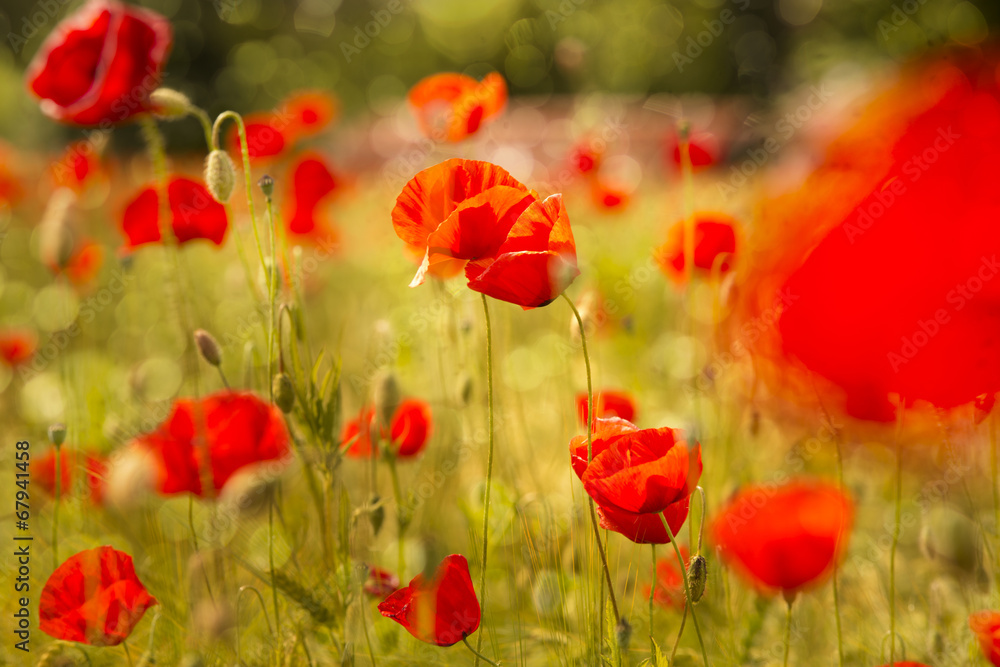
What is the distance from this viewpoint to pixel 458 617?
75cm

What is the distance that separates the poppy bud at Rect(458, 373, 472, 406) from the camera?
3.82 ft

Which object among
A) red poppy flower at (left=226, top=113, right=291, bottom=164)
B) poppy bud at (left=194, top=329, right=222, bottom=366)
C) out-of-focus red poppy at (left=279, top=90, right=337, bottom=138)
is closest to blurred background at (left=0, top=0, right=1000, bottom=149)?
out-of-focus red poppy at (left=279, top=90, right=337, bottom=138)

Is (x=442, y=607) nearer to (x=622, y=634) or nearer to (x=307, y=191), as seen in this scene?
(x=622, y=634)

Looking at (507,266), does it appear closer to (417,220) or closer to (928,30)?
(417,220)

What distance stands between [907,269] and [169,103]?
89 cm

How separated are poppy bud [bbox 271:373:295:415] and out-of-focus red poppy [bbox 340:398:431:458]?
0.22m

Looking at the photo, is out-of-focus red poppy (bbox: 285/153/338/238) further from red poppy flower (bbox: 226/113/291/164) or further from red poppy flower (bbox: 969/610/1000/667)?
red poppy flower (bbox: 969/610/1000/667)

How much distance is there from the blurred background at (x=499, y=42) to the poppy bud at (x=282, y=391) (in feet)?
19.6

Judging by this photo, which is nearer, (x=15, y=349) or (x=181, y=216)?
(x=181, y=216)

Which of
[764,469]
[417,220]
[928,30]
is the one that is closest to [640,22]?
[928,30]

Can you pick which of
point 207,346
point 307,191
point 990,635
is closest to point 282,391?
point 207,346

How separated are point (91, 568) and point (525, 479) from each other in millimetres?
1062

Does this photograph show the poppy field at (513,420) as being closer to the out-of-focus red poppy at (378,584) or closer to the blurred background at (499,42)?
the out-of-focus red poppy at (378,584)

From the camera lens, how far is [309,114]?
5.32 ft
